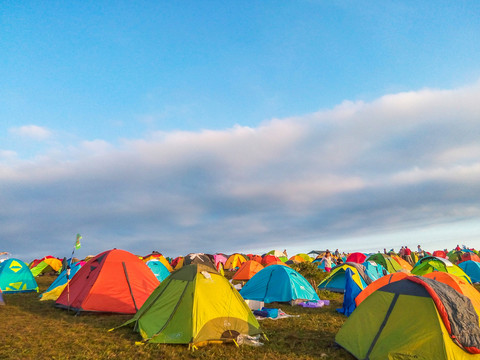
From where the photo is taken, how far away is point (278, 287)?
1605cm

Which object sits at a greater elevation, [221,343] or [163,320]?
[163,320]

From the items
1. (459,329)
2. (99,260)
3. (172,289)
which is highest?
(99,260)

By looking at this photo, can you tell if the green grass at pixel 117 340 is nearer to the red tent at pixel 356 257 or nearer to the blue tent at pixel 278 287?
the blue tent at pixel 278 287

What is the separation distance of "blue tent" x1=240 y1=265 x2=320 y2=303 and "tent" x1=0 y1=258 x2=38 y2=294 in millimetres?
13921

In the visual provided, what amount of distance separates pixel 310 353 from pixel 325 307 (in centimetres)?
711

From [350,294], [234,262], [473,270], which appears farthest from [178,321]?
[234,262]

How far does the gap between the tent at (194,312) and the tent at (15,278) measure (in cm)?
1450

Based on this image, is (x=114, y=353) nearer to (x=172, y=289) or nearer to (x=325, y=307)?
(x=172, y=289)

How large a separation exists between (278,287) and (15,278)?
53.0 ft

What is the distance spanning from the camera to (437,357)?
6.80m

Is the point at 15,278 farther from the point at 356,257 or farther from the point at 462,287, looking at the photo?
the point at 356,257

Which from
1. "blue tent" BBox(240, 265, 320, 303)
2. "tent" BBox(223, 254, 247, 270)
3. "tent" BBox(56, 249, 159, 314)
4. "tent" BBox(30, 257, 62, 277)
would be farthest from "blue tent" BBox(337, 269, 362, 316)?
"tent" BBox(30, 257, 62, 277)

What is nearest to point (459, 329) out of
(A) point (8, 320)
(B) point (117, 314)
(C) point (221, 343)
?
(C) point (221, 343)

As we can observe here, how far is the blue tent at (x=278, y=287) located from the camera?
15.7 m
